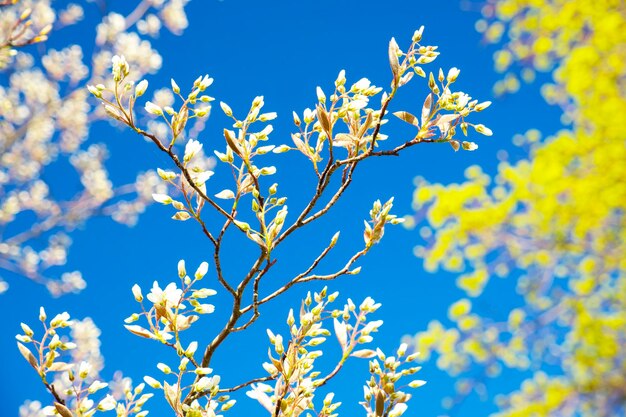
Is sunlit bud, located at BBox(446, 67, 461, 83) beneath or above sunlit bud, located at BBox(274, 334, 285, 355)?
above

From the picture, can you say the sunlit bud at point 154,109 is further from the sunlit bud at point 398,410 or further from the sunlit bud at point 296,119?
the sunlit bud at point 398,410

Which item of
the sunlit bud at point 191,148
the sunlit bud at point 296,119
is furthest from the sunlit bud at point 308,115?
the sunlit bud at point 191,148

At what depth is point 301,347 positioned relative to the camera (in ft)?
3.55

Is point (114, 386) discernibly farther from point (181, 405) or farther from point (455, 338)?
point (455, 338)

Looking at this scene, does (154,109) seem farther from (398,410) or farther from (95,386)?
(398,410)

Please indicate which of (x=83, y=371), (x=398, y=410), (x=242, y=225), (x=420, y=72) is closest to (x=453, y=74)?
(x=420, y=72)

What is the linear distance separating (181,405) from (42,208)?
5.40 m

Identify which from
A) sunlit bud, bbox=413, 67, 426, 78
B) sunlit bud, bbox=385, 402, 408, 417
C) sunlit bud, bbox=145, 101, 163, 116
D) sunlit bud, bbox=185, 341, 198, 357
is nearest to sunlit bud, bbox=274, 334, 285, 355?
sunlit bud, bbox=185, 341, 198, 357

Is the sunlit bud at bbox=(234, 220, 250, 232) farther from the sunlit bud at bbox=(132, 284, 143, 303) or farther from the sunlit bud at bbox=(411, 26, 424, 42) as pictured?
the sunlit bud at bbox=(411, 26, 424, 42)

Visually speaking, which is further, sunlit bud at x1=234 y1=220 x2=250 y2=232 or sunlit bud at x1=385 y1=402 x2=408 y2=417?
sunlit bud at x1=385 y1=402 x2=408 y2=417

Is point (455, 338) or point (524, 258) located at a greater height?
point (524, 258)

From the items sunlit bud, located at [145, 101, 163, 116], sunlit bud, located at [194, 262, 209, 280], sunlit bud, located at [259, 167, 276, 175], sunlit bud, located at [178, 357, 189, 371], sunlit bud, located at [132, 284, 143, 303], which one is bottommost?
sunlit bud, located at [178, 357, 189, 371]

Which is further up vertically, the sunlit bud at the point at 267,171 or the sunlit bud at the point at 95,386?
the sunlit bud at the point at 267,171

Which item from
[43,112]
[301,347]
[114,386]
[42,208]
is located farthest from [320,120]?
[42,208]
